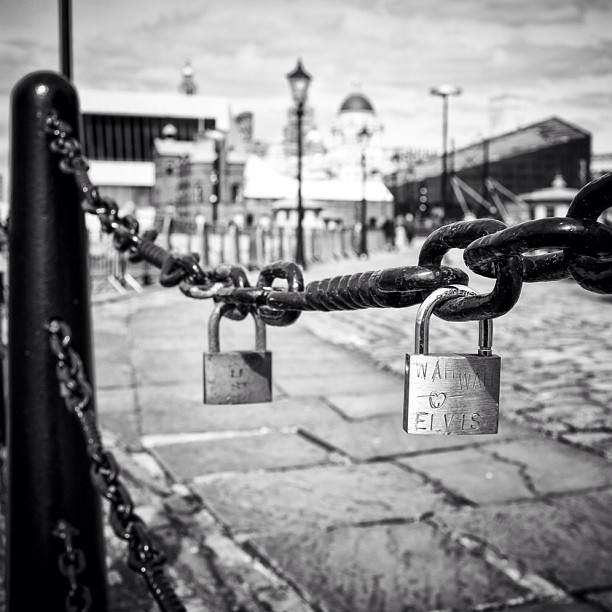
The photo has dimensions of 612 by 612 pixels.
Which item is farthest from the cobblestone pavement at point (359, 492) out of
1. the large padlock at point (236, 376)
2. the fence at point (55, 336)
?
the large padlock at point (236, 376)

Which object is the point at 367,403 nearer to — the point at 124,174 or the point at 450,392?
the point at 450,392

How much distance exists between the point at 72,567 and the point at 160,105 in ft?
340

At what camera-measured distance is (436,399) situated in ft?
3.48

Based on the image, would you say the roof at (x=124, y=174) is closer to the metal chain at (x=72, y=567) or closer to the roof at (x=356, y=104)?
the roof at (x=356, y=104)

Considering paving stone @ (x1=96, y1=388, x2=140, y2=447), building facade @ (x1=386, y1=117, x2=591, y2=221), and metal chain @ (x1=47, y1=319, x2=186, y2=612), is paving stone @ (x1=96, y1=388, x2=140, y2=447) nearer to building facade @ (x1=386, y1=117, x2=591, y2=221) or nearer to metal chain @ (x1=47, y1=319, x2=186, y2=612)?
metal chain @ (x1=47, y1=319, x2=186, y2=612)

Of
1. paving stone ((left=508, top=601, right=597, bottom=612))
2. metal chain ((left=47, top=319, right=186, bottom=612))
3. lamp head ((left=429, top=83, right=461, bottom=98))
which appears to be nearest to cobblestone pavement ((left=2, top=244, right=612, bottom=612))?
paving stone ((left=508, top=601, right=597, bottom=612))

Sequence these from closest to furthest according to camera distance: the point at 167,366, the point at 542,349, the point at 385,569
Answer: the point at 385,569, the point at 167,366, the point at 542,349

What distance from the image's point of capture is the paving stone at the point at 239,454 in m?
3.71

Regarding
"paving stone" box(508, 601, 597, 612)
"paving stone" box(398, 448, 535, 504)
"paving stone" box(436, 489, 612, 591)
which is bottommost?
"paving stone" box(508, 601, 597, 612)

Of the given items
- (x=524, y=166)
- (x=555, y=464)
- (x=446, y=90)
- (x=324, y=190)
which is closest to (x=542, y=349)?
(x=555, y=464)

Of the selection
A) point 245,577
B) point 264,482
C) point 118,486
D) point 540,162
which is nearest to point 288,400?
point 264,482

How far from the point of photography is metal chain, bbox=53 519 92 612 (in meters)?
1.54

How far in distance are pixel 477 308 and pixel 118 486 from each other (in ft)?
2.78

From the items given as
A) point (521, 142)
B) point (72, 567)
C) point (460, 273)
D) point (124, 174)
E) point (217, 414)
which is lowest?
point (217, 414)
